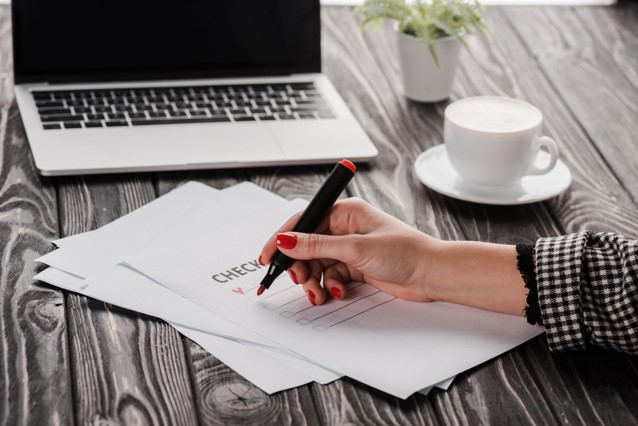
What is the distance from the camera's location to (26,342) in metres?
1.03

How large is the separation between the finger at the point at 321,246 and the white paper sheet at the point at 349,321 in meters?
0.06

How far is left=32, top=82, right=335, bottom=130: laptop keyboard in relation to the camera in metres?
1.51

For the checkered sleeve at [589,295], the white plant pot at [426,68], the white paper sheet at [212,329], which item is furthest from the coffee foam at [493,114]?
the white paper sheet at [212,329]

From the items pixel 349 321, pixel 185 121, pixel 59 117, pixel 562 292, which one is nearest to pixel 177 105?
pixel 185 121

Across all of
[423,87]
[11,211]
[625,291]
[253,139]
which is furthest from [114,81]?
[625,291]

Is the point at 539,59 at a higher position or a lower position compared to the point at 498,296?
lower

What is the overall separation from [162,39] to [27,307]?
2.17 feet

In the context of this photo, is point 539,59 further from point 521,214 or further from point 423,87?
point 521,214

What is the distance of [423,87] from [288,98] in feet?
0.80

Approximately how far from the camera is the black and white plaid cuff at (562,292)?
3.41 feet

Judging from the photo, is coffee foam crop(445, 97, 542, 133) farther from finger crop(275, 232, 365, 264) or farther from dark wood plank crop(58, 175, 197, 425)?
dark wood plank crop(58, 175, 197, 425)

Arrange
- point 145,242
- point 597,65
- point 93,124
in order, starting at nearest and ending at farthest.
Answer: point 145,242, point 93,124, point 597,65

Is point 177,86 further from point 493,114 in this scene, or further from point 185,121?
point 493,114

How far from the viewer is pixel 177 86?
1.62 metres
